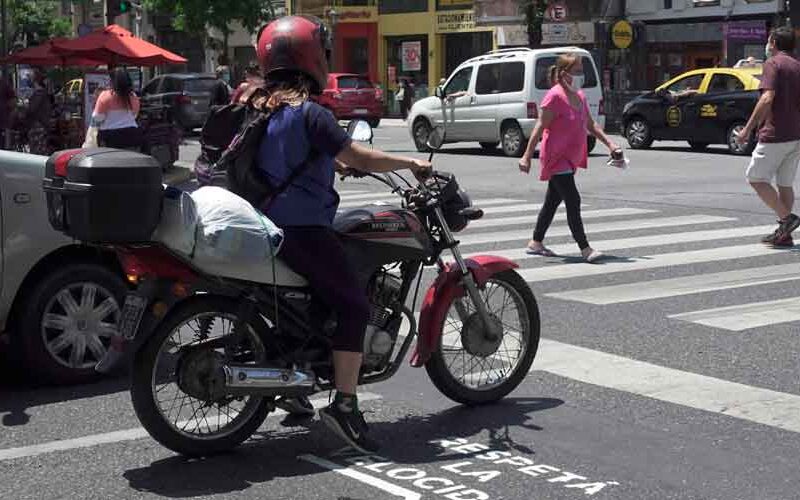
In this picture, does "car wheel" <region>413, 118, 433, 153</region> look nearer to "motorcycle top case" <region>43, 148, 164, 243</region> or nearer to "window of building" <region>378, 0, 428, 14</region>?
Result: "motorcycle top case" <region>43, 148, 164, 243</region>

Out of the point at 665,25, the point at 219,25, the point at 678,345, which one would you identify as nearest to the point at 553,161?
the point at 678,345

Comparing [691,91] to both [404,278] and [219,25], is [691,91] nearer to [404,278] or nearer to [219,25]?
[404,278]

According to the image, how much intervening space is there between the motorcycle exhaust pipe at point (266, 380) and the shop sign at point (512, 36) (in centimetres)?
3978

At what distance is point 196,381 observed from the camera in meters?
5.30

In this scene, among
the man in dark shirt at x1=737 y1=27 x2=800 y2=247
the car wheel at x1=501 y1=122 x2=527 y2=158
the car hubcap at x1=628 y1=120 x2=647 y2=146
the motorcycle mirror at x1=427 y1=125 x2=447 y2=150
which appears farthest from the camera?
the car hubcap at x1=628 y1=120 x2=647 y2=146

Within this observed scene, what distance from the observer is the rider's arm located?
5.39 metres

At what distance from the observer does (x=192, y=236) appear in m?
5.21

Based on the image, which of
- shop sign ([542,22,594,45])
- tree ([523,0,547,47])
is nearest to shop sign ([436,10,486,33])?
tree ([523,0,547,47])

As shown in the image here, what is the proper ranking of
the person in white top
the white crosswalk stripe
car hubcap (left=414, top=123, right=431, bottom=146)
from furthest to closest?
1. car hubcap (left=414, top=123, right=431, bottom=146)
2. the person in white top
3. the white crosswalk stripe

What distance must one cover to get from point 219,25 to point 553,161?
3469 centimetres

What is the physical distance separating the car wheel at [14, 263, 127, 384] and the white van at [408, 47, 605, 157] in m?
17.5

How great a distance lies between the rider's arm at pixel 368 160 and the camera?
539cm

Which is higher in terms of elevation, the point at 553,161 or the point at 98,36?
the point at 98,36

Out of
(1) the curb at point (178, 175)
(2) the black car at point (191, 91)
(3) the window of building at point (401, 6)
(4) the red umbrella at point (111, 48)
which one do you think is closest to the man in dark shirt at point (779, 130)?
(1) the curb at point (178, 175)
